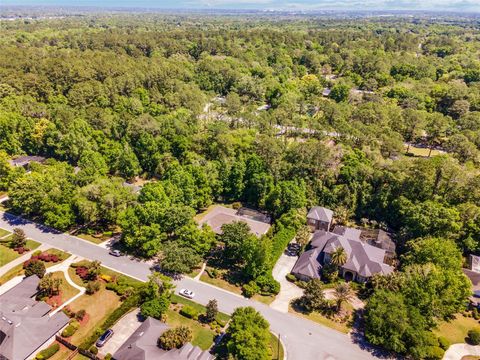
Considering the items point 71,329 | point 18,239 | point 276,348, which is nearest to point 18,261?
point 18,239

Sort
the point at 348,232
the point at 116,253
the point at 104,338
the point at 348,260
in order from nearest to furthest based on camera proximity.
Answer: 1. the point at 104,338
2. the point at 348,260
3. the point at 116,253
4. the point at 348,232

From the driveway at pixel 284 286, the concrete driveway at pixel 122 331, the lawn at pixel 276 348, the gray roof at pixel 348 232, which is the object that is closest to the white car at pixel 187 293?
the concrete driveway at pixel 122 331

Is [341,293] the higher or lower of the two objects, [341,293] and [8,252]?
the higher

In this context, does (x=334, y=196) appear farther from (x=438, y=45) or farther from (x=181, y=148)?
(x=438, y=45)

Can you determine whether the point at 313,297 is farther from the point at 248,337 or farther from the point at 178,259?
the point at 178,259

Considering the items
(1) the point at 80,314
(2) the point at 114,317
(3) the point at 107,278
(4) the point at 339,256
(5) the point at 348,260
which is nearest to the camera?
(2) the point at 114,317

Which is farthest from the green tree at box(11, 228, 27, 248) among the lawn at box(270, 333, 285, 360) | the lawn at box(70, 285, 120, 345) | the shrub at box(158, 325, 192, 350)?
the lawn at box(270, 333, 285, 360)

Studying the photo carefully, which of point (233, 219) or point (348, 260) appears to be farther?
point (233, 219)
